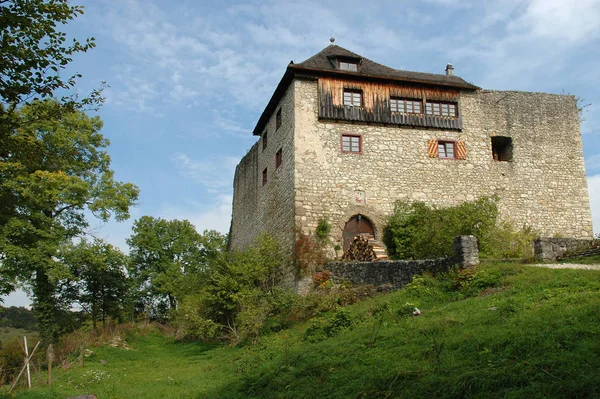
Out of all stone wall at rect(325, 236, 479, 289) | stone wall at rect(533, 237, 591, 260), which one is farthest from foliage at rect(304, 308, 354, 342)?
stone wall at rect(533, 237, 591, 260)

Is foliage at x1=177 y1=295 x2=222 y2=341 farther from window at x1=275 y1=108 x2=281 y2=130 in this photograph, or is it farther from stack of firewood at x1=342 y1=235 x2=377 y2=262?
window at x1=275 y1=108 x2=281 y2=130

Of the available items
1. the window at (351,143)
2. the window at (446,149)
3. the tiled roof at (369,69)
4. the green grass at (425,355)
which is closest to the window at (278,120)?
the tiled roof at (369,69)

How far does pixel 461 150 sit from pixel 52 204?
16.3 metres

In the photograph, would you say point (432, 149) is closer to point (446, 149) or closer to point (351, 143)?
point (446, 149)

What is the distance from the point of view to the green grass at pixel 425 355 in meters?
6.73

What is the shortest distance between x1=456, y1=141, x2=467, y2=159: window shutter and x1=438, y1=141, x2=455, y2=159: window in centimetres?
21

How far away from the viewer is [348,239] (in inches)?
813

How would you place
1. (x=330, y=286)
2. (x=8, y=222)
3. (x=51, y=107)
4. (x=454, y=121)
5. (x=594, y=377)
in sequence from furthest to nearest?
(x=454, y=121) → (x=8, y=222) → (x=330, y=286) → (x=51, y=107) → (x=594, y=377)

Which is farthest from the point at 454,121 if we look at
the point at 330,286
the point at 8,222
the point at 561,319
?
the point at 8,222

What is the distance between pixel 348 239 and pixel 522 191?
8.07 metres

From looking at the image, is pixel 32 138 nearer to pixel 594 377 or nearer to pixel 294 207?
pixel 594 377

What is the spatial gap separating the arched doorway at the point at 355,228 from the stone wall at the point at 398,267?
2037 mm

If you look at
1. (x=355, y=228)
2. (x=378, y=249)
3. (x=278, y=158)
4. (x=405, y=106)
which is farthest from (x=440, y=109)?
(x=378, y=249)

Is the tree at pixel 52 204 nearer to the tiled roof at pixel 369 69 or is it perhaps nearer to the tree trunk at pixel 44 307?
the tree trunk at pixel 44 307
